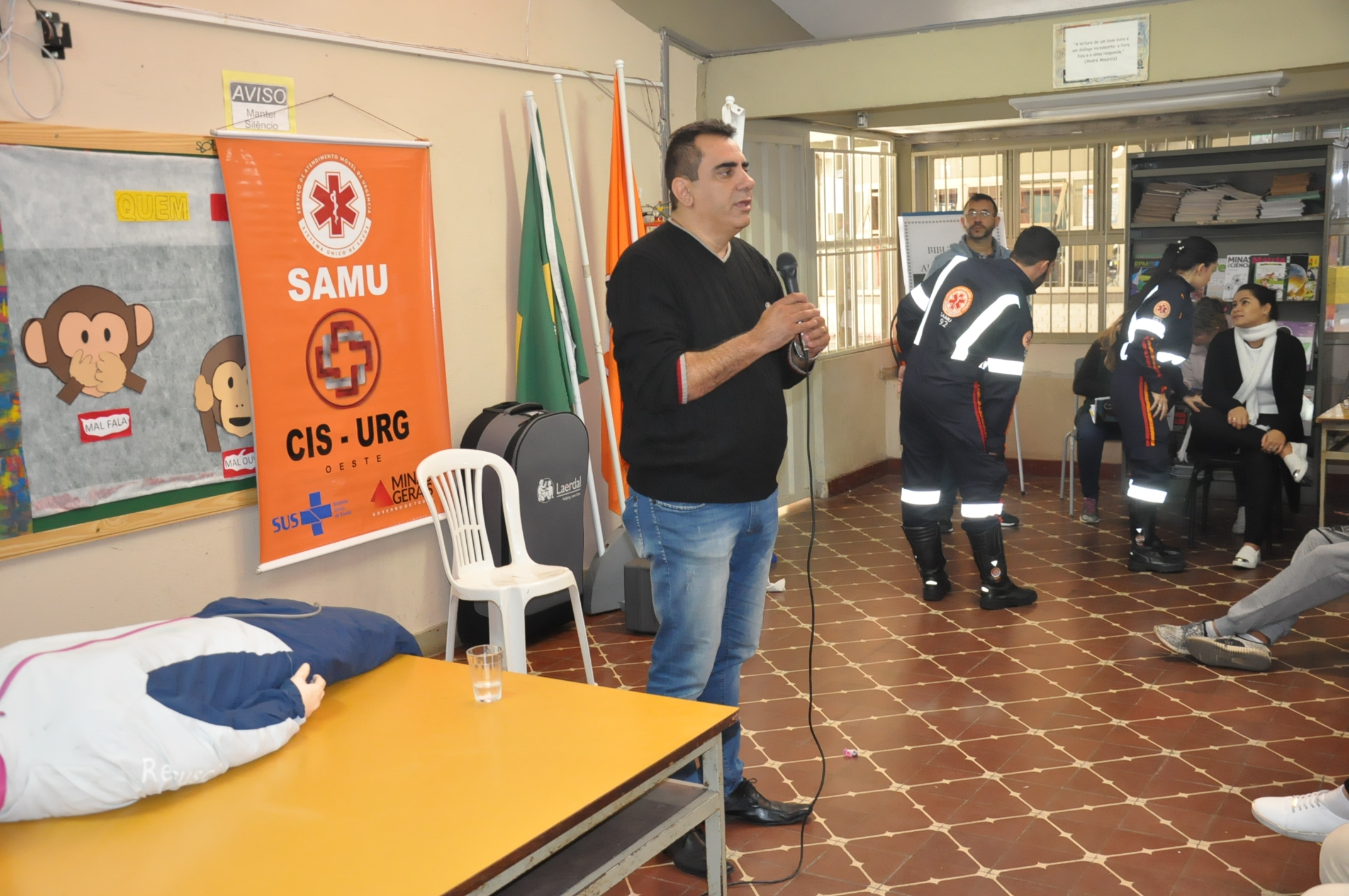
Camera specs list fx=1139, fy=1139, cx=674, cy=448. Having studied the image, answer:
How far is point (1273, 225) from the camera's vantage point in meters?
6.91

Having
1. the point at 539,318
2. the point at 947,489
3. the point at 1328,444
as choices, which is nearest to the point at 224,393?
the point at 539,318

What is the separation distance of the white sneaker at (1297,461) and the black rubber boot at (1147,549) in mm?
796

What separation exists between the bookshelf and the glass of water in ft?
20.1

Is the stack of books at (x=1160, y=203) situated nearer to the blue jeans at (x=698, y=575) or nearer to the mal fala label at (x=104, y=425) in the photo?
the blue jeans at (x=698, y=575)

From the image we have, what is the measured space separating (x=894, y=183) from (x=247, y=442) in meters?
5.52

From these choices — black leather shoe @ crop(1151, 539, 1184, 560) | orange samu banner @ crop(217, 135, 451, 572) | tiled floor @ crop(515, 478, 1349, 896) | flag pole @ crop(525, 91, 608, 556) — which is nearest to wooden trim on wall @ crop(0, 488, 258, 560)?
orange samu banner @ crop(217, 135, 451, 572)

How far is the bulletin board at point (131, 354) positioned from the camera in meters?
3.14

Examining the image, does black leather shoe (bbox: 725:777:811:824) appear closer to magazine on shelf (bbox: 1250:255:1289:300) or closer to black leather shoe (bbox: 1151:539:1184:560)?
black leather shoe (bbox: 1151:539:1184:560)

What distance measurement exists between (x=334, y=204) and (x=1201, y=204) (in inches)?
209

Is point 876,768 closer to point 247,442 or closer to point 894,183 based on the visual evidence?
point 247,442

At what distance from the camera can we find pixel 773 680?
13.7ft

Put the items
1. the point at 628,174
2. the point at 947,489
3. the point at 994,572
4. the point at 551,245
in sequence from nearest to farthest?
1. the point at 551,245
2. the point at 994,572
3. the point at 628,174
4. the point at 947,489

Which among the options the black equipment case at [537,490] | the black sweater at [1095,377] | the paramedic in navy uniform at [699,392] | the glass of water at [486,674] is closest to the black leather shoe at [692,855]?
the paramedic in navy uniform at [699,392]

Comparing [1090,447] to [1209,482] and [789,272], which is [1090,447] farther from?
[789,272]
